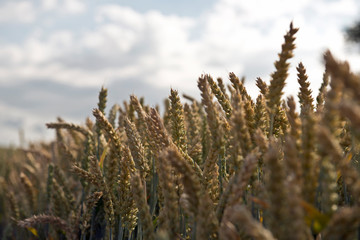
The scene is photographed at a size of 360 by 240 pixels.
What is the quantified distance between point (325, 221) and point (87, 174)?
110cm

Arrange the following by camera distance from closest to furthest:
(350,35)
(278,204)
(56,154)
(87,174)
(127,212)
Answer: (278,204)
(127,212)
(87,174)
(56,154)
(350,35)

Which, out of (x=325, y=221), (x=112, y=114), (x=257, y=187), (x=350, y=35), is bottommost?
(x=325, y=221)

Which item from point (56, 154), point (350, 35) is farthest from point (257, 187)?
point (350, 35)

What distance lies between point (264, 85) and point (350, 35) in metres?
25.6

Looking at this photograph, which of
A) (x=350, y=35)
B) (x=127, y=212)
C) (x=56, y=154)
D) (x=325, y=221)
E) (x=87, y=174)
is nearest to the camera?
(x=325, y=221)

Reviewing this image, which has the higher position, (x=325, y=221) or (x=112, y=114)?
(x=112, y=114)

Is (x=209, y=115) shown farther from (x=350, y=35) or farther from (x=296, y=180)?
(x=350, y=35)

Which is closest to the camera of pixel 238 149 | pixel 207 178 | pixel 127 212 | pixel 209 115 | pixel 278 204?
pixel 278 204

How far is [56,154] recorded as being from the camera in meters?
4.58

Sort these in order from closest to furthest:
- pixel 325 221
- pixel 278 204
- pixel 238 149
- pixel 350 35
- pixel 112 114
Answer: pixel 278 204 < pixel 325 221 < pixel 238 149 < pixel 112 114 < pixel 350 35

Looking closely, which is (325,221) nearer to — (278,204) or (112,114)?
(278,204)

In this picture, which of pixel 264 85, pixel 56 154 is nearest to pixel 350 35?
pixel 56 154

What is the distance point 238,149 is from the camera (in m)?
1.13

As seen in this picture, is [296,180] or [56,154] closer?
[296,180]
